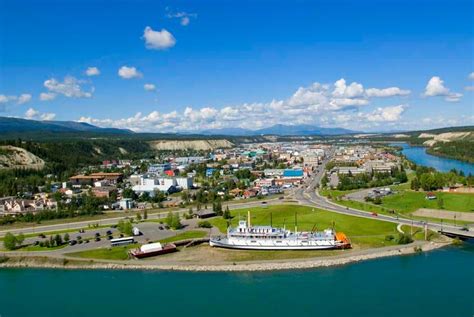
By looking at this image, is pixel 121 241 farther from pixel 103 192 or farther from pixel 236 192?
pixel 103 192

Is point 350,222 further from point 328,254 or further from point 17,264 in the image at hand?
point 17,264

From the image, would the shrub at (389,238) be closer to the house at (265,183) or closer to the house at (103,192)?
the house at (265,183)

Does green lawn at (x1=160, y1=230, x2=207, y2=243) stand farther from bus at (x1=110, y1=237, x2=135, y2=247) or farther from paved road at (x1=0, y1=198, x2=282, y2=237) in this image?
paved road at (x1=0, y1=198, x2=282, y2=237)

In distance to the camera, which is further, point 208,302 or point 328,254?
point 328,254

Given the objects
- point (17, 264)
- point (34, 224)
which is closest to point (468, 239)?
point (17, 264)

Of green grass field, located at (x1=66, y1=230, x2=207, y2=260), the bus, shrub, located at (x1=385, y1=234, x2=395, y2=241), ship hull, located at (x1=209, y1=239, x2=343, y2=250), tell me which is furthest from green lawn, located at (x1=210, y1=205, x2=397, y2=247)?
green grass field, located at (x1=66, y1=230, x2=207, y2=260)
